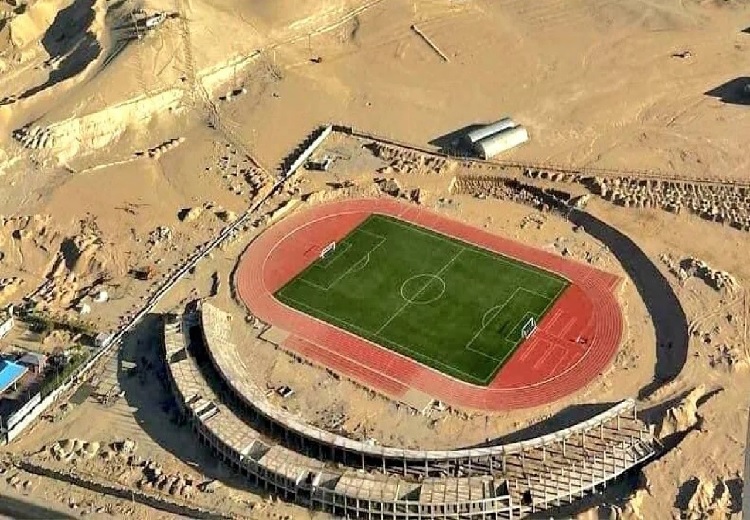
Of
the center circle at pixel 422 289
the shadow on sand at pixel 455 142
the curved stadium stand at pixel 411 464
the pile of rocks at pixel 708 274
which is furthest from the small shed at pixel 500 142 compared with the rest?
the curved stadium stand at pixel 411 464

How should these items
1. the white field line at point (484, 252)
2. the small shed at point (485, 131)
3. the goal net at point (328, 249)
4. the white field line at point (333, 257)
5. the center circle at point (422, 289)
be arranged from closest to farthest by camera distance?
the center circle at point (422, 289) → the white field line at point (484, 252) → the white field line at point (333, 257) → the goal net at point (328, 249) → the small shed at point (485, 131)

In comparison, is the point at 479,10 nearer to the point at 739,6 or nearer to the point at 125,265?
the point at 739,6

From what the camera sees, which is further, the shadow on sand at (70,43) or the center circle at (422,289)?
the shadow on sand at (70,43)

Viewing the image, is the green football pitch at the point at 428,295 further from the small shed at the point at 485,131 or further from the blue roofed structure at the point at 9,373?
the blue roofed structure at the point at 9,373

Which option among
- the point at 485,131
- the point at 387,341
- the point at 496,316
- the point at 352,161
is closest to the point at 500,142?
the point at 485,131

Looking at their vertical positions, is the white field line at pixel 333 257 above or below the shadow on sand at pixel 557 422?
above
